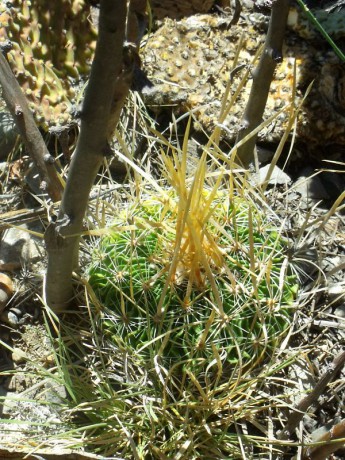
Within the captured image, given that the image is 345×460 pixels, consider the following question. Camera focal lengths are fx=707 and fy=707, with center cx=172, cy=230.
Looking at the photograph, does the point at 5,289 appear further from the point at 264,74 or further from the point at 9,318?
the point at 264,74

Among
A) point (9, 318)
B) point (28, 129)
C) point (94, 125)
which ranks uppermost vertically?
point (94, 125)

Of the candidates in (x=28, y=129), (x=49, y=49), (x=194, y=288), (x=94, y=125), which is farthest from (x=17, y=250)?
(x=94, y=125)

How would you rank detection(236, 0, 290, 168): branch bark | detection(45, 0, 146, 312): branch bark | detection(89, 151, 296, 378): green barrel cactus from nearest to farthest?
detection(45, 0, 146, 312): branch bark, detection(89, 151, 296, 378): green barrel cactus, detection(236, 0, 290, 168): branch bark

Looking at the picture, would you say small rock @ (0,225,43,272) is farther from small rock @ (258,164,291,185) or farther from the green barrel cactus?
small rock @ (258,164,291,185)

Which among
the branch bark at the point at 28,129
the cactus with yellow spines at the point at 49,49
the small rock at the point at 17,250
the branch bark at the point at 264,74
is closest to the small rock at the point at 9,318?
the small rock at the point at 17,250

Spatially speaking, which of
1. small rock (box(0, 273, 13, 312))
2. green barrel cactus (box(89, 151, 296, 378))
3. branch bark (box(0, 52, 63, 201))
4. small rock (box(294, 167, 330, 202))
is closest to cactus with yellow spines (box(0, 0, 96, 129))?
branch bark (box(0, 52, 63, 201))
